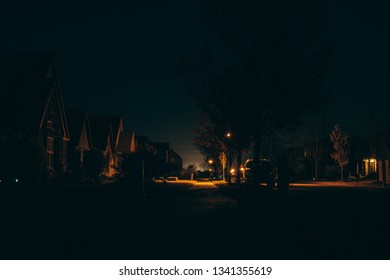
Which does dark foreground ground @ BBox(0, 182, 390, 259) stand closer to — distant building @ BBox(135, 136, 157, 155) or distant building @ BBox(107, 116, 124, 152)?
distant building @ BBox(135, 136, 157, 155)

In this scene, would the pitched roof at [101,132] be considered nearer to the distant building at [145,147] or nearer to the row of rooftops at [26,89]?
the distant building at [145,147]

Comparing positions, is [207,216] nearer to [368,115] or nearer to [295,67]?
[295,67]

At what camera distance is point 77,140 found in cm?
4725

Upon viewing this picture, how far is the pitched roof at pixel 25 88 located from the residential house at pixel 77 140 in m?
7.59

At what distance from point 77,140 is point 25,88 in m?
11.9

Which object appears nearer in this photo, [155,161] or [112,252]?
[112,252]

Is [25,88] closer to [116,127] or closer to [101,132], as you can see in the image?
[101,132]

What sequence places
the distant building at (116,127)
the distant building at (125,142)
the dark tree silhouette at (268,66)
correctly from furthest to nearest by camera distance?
the distant building at (125,142), the distant building at (116,127), the dark tree silhouette at (268,66)

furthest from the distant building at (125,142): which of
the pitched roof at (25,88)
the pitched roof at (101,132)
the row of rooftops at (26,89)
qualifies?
the pitched roof at (25,88)

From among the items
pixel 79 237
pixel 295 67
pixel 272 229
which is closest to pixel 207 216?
pixel 272 229

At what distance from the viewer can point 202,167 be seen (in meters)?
131

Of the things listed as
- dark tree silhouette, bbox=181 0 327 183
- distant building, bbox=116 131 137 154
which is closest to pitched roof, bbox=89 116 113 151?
distant building, bbox=116 131 137 154

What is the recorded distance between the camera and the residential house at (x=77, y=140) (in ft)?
150

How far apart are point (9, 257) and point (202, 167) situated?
12298 cm
